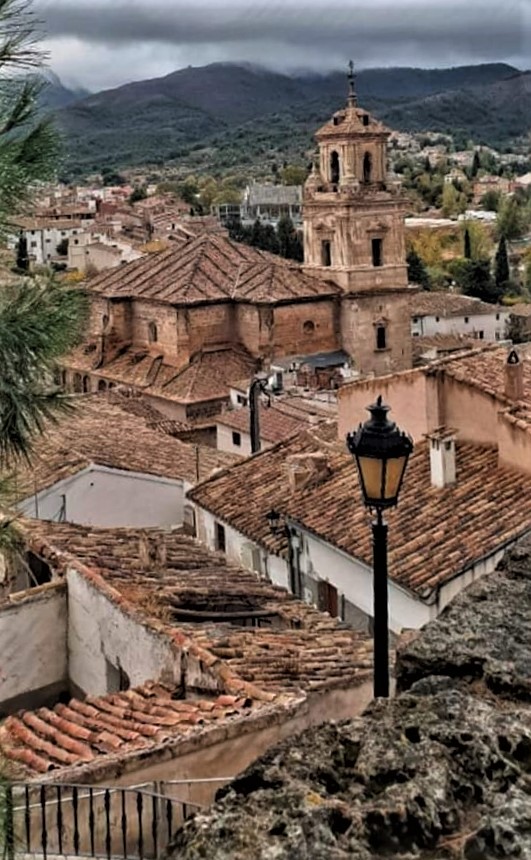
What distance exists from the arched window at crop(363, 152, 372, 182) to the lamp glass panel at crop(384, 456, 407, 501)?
1503 inches

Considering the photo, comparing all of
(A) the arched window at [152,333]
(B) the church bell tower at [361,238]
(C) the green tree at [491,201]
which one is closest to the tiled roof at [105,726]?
(A) the arched window at [152,333]

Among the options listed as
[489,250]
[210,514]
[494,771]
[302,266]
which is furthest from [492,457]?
[489,250]

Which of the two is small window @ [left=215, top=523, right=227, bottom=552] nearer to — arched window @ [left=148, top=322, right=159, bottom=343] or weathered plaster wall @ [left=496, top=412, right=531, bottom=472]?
weathered plaster wall @ [left=496, top=412, right=531, bottom=472]

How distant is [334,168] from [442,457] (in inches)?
1307

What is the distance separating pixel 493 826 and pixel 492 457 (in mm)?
9175

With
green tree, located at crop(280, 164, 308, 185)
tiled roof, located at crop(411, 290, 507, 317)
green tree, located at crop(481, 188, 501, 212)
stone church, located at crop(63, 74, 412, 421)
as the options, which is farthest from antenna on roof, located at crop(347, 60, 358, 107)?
green tree, located at crop(280, 164, 308, 185)

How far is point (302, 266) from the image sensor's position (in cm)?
4353

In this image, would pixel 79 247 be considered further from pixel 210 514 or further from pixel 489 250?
pixel 210 514

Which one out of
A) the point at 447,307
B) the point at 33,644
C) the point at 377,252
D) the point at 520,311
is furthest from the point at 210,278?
the point at 33,644

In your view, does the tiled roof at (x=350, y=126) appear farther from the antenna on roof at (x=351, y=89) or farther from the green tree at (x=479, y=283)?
the green tree at (x=479, y=283)

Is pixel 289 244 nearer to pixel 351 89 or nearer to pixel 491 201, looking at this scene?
pixel 351 89

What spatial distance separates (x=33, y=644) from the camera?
346 inches

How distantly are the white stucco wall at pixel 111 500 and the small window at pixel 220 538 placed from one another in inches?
61.6

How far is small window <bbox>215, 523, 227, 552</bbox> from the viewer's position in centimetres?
1308
